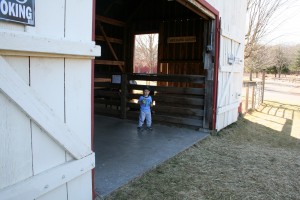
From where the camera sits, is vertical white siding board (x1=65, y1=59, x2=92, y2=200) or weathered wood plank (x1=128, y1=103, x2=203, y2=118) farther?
weathered wood plank (x1=128, y1=103, x2=203, y2=118)

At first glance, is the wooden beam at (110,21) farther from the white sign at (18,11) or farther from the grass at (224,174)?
the white sign at (18,11)

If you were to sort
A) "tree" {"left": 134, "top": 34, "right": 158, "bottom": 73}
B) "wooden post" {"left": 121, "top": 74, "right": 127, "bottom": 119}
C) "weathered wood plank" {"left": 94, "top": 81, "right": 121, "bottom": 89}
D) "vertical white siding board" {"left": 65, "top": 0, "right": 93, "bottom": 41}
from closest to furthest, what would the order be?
"vertical white siding board" {"left": 65, "top": 0, "right": 93, "bottom": 41}
"wooden post" {"left": 121, "top": 74, "right": 127, "bottom": 119}
"weathered wood plank" {"left": 94, "top": 81, "right": 121, "bottom": 89}
"tree" {"left": 134, "top": 34, "right": 158, "bottom": 73}

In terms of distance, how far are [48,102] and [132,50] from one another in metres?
9.22

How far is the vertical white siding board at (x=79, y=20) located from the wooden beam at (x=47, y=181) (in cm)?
129

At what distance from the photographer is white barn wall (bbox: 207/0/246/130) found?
8016 mm

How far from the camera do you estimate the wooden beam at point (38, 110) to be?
228cm

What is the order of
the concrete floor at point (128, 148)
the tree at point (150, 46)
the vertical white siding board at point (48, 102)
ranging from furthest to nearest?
the tree at point (150, 46) < the concrete floor at point (128, 148) < the vertical white siding board at point (48, 102)

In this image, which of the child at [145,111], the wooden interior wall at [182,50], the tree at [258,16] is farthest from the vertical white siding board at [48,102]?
the tree at [258,16]

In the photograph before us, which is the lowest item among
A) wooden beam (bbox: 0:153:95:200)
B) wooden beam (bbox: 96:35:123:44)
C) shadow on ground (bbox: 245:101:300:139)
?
shadow on ground (bbox: 245:101:300:139)

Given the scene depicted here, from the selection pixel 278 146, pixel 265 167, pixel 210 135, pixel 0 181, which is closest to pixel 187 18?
pixel 210 135

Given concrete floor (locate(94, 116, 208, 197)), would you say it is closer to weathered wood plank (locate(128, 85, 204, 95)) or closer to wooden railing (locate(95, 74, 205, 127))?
wooden railing (locate(95, 74, 205, 127))

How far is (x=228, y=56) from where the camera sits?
28.0 feet

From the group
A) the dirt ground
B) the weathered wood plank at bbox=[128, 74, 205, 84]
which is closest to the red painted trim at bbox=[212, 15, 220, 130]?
the weathered wood plank at bbox=[128, 74, 205, 84]

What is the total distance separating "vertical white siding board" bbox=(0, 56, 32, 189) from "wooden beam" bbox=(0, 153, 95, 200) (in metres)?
0.06
